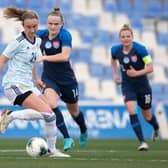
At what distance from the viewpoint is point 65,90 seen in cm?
1293

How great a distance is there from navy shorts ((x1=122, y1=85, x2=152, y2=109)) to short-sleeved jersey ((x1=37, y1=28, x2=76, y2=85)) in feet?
4.34

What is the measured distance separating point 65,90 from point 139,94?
2.06 meters

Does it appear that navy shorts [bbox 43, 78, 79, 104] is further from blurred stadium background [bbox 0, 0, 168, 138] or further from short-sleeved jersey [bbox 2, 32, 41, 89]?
blurred stadium background [bbox 0, 0, 168, 138]

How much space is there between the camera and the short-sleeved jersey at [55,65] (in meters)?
12.4

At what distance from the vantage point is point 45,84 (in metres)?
12.7

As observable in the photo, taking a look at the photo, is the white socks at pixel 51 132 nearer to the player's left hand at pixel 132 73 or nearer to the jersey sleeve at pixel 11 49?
the jersey sleeve at pixel 11 49

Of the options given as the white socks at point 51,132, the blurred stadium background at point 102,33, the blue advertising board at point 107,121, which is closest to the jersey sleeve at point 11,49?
the white socks at point 51,132

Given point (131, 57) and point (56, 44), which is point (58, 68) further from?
point (131, 57)

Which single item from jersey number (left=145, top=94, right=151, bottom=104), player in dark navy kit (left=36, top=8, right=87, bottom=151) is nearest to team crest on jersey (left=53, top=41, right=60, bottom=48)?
player in dark navy kit (left=36, top=8, right=87, bottom=151)

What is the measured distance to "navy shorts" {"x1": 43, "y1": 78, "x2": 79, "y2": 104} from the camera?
12688 millimetres

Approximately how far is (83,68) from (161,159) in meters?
12.7

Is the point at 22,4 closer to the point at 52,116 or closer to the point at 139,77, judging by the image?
the point at 139,77

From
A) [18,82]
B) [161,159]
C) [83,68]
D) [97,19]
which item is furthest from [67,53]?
[97,19]

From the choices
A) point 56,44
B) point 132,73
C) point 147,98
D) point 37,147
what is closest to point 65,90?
point 56,44
